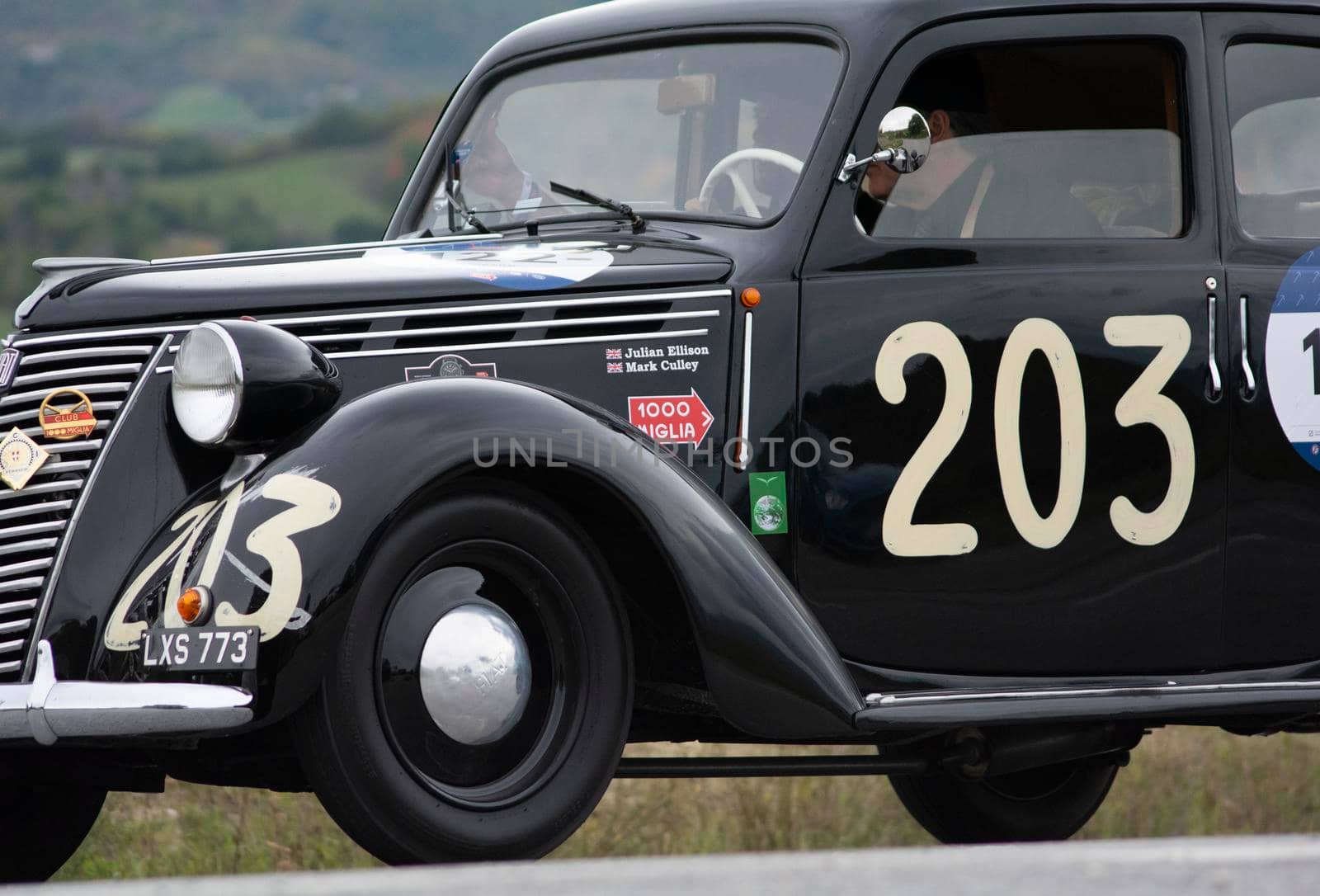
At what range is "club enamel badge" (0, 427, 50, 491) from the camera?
3227 millimetres

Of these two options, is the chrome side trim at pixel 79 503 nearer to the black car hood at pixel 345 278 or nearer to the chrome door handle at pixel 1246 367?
the black car hood at pixel 345 278

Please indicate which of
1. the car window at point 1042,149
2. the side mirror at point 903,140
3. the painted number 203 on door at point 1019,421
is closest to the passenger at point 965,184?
the car window at point 1042,149

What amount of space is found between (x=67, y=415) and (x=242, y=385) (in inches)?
17.3

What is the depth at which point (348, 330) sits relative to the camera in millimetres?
3494

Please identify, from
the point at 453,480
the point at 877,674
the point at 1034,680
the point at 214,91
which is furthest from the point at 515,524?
the point at 214,91

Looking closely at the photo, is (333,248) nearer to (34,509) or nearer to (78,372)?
(78,372)

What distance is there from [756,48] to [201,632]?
2.05 m

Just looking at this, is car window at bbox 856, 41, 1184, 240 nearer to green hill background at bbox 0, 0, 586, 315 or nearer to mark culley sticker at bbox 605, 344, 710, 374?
mark culley sticker at bbox 605, 344, 710, 374

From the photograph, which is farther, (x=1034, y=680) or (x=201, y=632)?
(x=1034, y=680)

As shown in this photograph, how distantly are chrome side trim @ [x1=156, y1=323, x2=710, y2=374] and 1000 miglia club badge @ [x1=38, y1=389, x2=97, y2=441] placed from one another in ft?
1.60

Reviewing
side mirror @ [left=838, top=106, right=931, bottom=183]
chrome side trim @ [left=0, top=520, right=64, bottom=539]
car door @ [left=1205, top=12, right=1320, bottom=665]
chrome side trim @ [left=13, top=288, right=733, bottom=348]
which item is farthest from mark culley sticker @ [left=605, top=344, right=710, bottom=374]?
car door @ [left=1205, top=12, right=1320, bottom=665]

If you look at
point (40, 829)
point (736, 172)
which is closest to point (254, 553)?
point (40, 829)

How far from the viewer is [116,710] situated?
280 centimetres

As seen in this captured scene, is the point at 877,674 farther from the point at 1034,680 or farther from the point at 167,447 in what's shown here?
the point at 167,447
